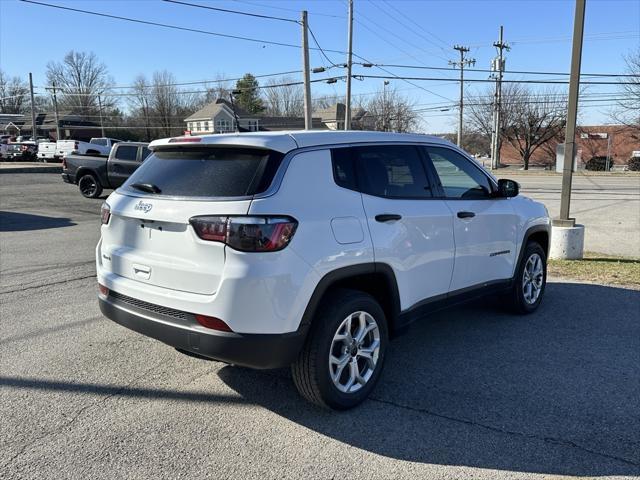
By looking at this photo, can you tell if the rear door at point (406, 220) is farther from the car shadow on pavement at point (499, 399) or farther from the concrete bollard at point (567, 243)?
the concrete bollard at point (567, 243)

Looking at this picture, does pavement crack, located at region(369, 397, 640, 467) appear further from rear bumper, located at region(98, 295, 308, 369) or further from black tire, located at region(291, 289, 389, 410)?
rear bumper, located at region(98, 295, 308, 369)

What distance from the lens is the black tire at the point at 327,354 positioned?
131 inches

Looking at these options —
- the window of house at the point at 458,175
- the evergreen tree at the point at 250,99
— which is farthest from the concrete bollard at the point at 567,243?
the evergreen tree at the point at 250,99

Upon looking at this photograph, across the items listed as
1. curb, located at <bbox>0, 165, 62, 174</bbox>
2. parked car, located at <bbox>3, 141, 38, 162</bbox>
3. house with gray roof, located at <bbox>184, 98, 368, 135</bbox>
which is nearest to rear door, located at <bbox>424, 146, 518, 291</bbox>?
curb, located at <bbox>0, 165, 62, 174</bbox>

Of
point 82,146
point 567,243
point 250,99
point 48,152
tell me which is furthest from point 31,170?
point 250,99

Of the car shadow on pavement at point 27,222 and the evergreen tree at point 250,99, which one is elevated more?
the evergreen tree at point 250,99

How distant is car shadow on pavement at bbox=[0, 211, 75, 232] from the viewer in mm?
11315

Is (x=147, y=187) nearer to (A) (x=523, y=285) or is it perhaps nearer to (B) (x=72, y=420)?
(B) (x=72, y=420)

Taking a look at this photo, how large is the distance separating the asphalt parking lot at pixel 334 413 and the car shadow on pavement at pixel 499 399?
1 cm

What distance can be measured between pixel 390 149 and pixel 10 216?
12185 millimetres

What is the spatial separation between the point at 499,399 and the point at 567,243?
18.2ft

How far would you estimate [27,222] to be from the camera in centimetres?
1219

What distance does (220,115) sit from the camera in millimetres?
73688

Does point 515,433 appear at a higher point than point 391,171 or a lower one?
lower
